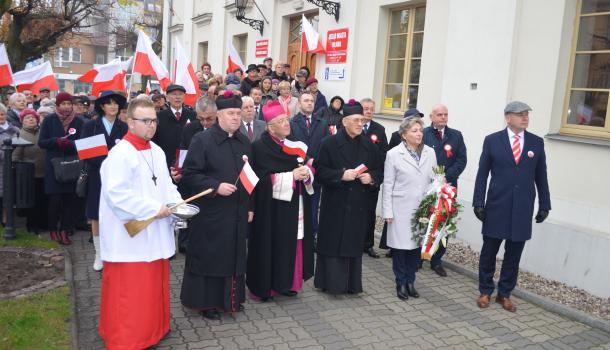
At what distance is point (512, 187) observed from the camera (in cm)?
544

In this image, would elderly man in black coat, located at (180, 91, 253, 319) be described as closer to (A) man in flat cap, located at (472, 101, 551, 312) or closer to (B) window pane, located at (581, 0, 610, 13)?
(A) man in flat cap, located at (472, 101, 551, 312)

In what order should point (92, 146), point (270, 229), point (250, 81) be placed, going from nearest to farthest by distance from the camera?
point (270, 229) → point (92, 146) → point (250, 81)

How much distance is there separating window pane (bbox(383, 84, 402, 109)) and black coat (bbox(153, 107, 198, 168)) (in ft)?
14.3

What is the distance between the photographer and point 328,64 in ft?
37.1

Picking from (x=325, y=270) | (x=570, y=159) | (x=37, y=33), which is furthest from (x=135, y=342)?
(x=37, y=33)

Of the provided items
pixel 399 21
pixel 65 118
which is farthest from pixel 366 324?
pixel 399 21

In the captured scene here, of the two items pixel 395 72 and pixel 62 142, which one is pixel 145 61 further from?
pixel 395 72

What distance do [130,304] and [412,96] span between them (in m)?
6.81

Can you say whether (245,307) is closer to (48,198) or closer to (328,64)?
(48,198)

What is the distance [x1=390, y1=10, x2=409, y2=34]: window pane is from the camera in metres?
9.65

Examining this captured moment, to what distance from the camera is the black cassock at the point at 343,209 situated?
556cm

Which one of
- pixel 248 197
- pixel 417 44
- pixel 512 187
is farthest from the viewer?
pixel 417 44

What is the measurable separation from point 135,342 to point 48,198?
4.20 metres

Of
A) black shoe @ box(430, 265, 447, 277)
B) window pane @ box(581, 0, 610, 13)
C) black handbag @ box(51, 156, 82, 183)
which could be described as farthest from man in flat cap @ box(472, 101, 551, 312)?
black handbag @ box(51, 156, 82, 183)
